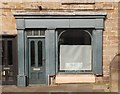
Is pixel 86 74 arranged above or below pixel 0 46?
below

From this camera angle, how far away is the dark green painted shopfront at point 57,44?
13977 millimetres

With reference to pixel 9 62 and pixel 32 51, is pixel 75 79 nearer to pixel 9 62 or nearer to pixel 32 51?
pixel 32 51

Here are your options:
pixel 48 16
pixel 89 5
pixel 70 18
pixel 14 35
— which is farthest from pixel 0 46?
pixel 89 5

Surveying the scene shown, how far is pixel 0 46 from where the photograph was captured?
47.5 feet

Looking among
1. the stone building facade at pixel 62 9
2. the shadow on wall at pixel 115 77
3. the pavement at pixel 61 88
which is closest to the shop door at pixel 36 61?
the pavement at pixel 61 88

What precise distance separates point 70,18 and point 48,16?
1.03 metres

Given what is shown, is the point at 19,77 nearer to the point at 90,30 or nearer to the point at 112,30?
the point at 90,30

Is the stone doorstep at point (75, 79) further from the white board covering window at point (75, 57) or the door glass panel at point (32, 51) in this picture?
the door glass panel at point (32, 51)

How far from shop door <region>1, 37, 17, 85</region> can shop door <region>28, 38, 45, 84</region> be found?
30.3 inches

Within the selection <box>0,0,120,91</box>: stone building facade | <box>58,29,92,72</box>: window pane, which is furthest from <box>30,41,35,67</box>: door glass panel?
<box>58,29,92,72</box>: window pane

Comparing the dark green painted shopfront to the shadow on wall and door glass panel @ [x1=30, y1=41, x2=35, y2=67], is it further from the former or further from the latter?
the shadow on wall

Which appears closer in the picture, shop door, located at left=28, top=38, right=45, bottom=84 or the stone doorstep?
the stone doorstep

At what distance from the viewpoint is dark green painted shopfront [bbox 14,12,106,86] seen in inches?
550

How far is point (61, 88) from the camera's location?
44.1 ft
